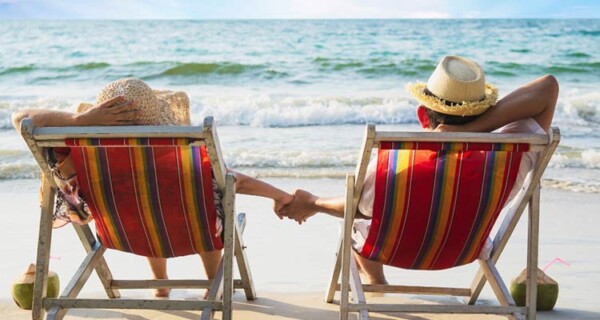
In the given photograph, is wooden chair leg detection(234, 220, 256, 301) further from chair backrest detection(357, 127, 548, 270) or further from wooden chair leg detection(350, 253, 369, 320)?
chair backrest detection(357, 127, 548, 270)

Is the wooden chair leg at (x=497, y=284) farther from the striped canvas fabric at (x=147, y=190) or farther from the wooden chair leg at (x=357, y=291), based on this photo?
the striped canvas fabric at (x=147, y=190)

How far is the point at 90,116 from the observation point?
2.83 m

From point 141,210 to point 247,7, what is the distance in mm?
34782

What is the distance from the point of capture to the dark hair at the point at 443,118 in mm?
2975

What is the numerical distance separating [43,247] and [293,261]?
1.80 meters

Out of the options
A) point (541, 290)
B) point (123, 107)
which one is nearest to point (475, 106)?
point (541, 290)

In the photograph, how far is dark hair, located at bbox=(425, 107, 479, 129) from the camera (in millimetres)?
2975

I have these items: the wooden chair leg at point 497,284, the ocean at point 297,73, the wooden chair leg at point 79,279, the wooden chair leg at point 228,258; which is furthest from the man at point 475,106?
the ocean at point 297,73

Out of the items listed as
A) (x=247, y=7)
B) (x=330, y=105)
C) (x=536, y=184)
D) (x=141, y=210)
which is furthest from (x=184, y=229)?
(x=247, y=7)

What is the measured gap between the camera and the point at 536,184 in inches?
114

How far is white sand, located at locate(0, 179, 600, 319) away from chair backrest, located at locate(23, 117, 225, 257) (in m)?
0.66

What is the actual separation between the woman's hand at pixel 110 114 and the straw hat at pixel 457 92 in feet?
3.45

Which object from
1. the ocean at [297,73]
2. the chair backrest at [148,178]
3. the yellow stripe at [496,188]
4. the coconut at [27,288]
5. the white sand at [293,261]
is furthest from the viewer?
the ocean at [297,73]

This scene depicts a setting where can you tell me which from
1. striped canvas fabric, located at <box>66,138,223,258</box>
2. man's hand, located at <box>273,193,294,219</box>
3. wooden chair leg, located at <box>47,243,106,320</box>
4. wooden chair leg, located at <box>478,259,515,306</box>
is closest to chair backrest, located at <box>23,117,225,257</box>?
striped canvas fabric, located at <box>66,138,223,258</box>
